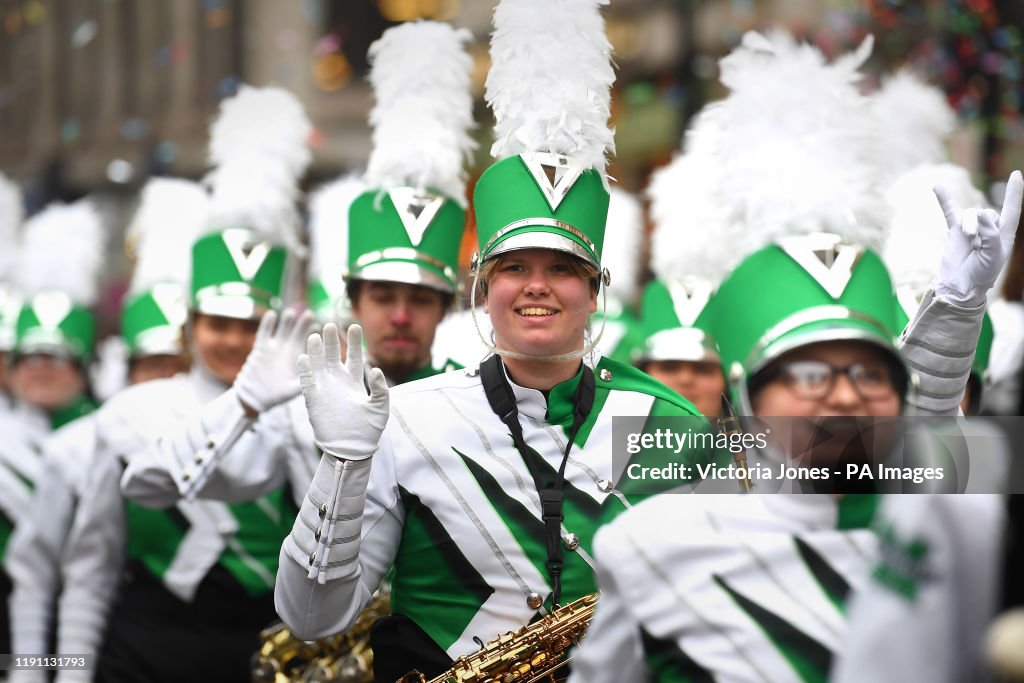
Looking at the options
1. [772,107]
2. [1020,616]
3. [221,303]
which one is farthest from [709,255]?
[1020,616]

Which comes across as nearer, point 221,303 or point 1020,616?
point 1020,616

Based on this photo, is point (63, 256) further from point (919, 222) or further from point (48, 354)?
point (919, 222)

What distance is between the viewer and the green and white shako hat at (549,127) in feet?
12.2

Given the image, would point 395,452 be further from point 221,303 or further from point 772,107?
point 221,303

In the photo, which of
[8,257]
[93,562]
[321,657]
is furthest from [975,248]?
[8,257]

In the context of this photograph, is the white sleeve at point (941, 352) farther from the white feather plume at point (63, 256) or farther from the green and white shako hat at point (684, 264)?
the white feather plume at point (63, 256)

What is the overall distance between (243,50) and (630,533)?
71.0 feet

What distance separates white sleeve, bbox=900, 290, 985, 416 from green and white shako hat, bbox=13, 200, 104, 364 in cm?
559

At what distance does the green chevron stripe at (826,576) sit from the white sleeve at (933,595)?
0.27 metres

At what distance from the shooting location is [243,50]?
75.8ft

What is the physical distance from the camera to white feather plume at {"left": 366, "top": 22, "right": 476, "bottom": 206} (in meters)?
4.98

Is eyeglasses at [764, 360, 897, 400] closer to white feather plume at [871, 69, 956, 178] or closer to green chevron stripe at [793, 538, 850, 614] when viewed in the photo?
green chevron stripe at [793, 538, 850, 614]

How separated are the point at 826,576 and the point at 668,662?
0.35 meters

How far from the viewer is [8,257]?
357 inches
